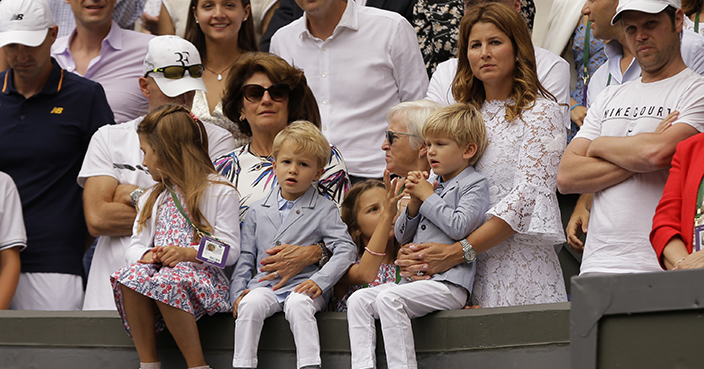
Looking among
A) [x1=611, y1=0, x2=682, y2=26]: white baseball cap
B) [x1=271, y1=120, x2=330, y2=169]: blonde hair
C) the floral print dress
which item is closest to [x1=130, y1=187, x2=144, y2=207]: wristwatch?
the floral print dress

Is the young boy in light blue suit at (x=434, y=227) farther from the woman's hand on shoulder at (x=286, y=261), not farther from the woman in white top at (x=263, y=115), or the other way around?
the woman in white top at (x=263, y=115)

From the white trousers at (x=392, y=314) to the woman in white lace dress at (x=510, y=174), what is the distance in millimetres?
140

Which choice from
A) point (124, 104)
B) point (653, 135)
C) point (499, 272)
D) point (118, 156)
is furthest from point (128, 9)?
point (653, 135)

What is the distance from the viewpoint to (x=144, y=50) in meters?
6.09

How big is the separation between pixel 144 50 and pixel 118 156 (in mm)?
1483

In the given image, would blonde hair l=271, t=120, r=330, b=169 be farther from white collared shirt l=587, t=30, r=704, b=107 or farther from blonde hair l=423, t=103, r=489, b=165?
white collared shirt l=587, t=30, r=704, b=107

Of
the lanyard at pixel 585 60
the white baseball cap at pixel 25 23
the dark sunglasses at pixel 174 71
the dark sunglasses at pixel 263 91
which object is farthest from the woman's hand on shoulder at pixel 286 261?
the lanyard at pixel 585 60

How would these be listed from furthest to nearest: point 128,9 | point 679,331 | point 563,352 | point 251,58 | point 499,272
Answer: point 128,9 < point 251,58 < point 499,272 < point 563,352 < point 679,331

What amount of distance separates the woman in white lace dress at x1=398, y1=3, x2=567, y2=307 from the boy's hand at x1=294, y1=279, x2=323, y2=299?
41cm

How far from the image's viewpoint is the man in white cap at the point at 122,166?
4.66 meters

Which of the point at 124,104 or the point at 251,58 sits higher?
the point at 251,58

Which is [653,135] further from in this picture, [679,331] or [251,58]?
[251,58]

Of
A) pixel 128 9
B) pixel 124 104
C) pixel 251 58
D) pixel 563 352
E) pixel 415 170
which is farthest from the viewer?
pixel 128 9

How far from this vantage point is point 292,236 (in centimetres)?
414
